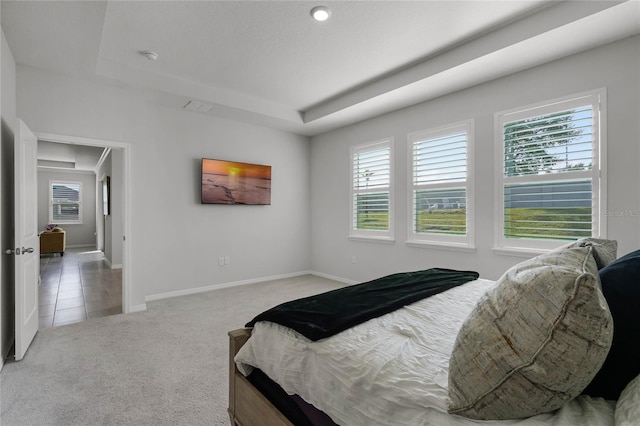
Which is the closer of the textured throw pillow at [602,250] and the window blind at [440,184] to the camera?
the textured throw pillow at [602,250]

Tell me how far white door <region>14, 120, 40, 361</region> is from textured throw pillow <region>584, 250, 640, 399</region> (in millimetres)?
3583

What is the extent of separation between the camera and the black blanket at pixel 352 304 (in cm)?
137

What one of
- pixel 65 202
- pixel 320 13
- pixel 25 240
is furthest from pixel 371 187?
pixel 65 202

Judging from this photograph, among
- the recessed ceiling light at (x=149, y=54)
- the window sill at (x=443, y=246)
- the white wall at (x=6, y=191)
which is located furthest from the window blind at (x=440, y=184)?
the white wall at (x=6, y=191)

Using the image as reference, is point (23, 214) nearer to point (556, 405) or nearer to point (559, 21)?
point (556, 405)

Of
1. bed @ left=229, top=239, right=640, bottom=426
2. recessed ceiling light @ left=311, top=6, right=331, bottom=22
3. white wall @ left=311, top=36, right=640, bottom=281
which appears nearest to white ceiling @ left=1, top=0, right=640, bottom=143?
recessed ceiling light @ left=311, top=6, right=331, bottom=22

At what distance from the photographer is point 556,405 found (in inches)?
30.8

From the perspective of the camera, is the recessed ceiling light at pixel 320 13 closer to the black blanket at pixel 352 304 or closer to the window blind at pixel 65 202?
the black blanket at pixel 352 304

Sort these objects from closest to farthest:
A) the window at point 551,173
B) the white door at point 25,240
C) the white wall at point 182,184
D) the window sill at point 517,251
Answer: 1. the white door at point 25,240
2. the window at point 551,173
3. the window sill at point 517,251
4. the white wall at point 182,184

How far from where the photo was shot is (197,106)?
4.20 metres

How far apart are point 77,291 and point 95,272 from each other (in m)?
1.61

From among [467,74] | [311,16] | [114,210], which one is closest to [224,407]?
[311,16]

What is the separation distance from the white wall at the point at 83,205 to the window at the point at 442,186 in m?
11.1

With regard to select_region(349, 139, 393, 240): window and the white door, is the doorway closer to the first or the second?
the white door
